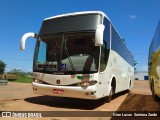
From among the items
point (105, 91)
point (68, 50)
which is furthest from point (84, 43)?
point (105, 91)

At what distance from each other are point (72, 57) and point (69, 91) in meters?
1.28

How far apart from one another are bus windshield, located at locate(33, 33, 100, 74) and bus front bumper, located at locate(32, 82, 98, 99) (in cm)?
58

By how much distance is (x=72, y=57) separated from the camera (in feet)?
35.0

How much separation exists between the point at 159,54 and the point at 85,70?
3.01m

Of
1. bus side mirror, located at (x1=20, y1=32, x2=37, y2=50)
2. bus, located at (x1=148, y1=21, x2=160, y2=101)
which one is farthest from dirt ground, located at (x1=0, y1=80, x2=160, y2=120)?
bus side mirror, located at (x1=20, y1=32, x2=37, y2=50)

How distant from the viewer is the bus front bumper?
10258mm

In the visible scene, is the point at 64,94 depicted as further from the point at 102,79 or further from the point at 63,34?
the point at 63,34

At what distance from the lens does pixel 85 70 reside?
10.4 metres

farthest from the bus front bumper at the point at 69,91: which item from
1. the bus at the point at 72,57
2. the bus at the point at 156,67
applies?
the bus at the point at 156,67

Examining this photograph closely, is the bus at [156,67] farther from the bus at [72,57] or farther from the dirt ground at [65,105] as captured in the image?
the bus at [72,57]

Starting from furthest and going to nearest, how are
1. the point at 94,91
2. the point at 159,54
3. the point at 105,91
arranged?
the point at 105,91, the point at 159,54, the point at 94,91

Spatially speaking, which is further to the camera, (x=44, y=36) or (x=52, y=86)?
(x=44, y=36)

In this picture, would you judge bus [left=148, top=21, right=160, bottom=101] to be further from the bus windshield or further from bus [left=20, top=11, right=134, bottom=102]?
the bus windshield

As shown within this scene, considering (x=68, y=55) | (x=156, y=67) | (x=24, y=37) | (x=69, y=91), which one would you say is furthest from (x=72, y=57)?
(x=156, y=67)
